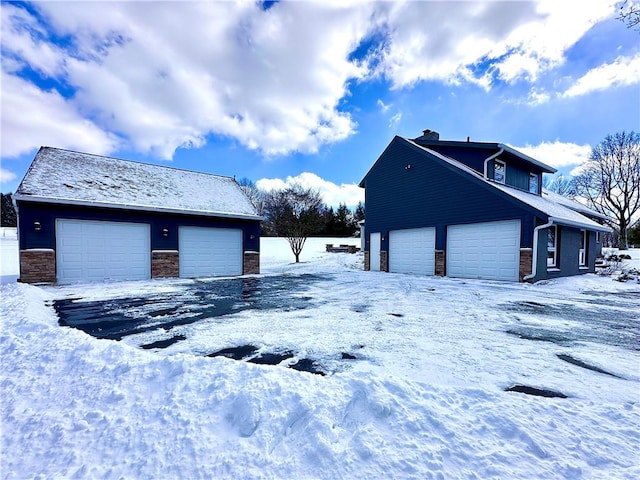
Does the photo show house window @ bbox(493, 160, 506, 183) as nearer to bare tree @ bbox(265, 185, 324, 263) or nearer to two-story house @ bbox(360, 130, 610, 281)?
two-story house @ bbox(360, 130, 610, 281)

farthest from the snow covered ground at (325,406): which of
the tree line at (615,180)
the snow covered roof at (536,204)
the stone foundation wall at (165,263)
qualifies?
the tree line at (615,180)

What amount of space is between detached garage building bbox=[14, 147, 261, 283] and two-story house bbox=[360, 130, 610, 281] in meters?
7.01

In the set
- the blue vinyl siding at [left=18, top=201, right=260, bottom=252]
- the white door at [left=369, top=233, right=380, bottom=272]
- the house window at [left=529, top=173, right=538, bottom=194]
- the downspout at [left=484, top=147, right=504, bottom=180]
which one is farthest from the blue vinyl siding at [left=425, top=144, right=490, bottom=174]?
the blue vinyl siding at [left=18, top=201, right=260, bottom=252]

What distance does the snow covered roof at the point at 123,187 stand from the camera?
9688 mm

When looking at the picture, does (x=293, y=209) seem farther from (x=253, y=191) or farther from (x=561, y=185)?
(x=561, y=185)

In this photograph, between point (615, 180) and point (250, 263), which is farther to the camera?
point (615, 180)

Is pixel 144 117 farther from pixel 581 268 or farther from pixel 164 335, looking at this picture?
pixel 581 268

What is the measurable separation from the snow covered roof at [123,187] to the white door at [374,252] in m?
6.54

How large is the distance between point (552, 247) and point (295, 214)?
1670 cm

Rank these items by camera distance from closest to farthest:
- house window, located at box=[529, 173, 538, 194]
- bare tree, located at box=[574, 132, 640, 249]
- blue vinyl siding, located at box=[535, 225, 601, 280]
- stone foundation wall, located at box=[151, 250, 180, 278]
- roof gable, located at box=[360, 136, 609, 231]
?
roof gable, located at box=[360, 136, 609, 231] < blue vinyl siding, located at box=[535, 225, 601, 280] < stone foundation wall, located at box=[151, 250, 180, 278] < house window, located at box=[529, 173, 538, 194] < bare tree, located at box=[574, 132, 640, 249]

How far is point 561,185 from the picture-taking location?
32.6m

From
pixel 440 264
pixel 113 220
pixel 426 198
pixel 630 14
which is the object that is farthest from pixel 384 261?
pixel 113 220

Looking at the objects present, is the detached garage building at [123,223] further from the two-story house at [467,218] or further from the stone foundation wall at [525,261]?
the stone foundation wall at [525,261]

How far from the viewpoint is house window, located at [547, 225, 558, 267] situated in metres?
10.8
